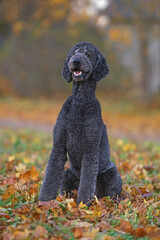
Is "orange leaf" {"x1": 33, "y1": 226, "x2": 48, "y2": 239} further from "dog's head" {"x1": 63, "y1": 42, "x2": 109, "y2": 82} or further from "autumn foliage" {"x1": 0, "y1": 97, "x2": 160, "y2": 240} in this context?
"dog's head" {"x1": 63, "y1": 42, "x2": 109, "y2": 82}

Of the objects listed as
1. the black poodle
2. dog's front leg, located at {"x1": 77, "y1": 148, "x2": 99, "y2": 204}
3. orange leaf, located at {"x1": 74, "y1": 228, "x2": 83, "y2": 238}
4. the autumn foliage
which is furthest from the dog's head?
orange leaf, located at {"x1": 74, "y1": 228, "x2": 83, "y2": 238}

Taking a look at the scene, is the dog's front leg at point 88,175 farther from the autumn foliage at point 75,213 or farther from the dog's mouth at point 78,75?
the dog's mouth at point 78,75

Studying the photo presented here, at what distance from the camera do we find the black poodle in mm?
3125

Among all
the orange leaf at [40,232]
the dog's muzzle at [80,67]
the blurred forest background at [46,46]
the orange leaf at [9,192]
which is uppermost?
the blurred forest background at [46,46]

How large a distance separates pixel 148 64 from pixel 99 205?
502 inches

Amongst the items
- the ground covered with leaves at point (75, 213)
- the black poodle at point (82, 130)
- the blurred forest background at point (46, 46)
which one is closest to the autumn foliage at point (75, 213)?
the ground covered with leaves at point (75, 213)

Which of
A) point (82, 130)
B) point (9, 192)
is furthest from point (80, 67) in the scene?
point (9, 192)

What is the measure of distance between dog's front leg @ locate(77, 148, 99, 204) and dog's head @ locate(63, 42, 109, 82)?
0.77m

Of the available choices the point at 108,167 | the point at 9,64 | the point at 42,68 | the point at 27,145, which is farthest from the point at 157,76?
the point at 108,167

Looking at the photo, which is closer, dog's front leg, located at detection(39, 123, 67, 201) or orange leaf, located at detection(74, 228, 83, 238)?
orange leaf, located at detection(74, 228, 83, 238)

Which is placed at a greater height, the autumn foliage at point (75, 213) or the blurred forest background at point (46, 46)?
the blurred forest background at point (46, 46)

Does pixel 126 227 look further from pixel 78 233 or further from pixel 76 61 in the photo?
pixel 76 61

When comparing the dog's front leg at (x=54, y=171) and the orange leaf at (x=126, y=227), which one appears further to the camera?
the dog's front leg at (x=54, y=171)

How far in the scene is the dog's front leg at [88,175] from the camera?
3.15 metres
